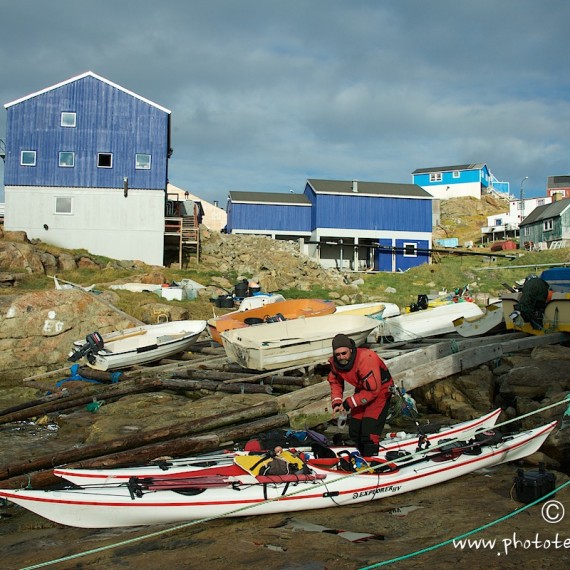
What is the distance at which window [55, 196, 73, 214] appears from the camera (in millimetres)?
34000

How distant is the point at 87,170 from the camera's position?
113 feet

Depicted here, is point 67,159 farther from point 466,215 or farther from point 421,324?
point 466,215

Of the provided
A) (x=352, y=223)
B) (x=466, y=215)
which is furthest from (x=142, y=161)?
(x=466, y=215)

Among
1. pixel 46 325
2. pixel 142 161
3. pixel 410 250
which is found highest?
pixel 142 161

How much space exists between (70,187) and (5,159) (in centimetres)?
430

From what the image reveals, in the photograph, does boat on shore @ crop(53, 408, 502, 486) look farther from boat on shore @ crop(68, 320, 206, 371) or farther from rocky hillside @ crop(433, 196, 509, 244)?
rocky hillside @ crop(433, 196, 509, 244)

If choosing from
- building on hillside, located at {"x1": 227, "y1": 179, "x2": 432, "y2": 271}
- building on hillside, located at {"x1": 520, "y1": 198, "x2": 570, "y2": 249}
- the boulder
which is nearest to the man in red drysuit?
the boulder

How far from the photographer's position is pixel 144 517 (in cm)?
605

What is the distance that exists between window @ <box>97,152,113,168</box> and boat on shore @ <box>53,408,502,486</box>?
3034 centimetres

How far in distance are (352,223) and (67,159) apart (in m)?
22.6

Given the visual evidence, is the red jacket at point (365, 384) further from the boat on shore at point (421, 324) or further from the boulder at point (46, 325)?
the boulder at point (46, 325)

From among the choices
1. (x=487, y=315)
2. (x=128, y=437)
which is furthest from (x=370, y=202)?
(x=128, y=437)

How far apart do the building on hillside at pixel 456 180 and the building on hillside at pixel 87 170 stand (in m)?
54.9

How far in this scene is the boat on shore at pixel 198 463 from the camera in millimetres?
6500
